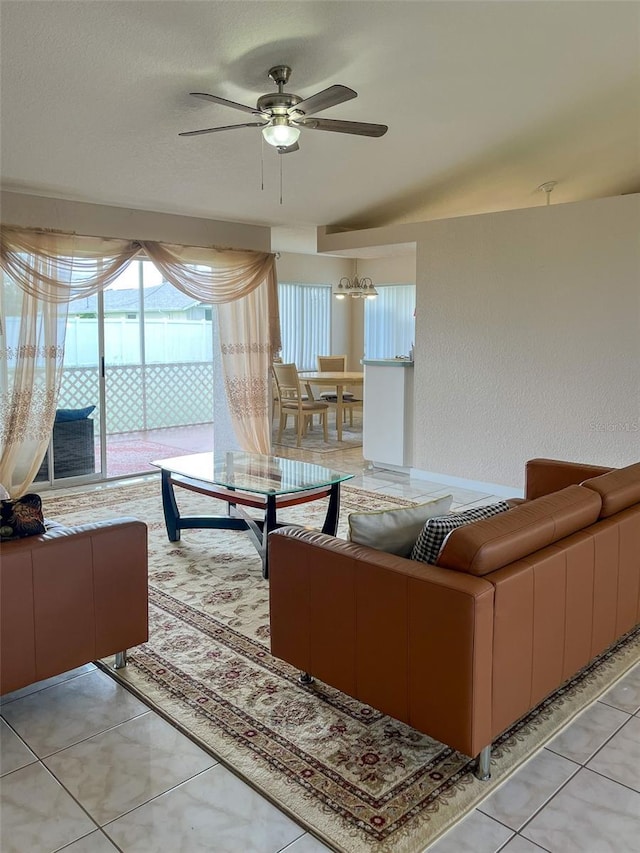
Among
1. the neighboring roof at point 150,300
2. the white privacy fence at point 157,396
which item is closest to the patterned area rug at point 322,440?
the white privacy fence at point 157,396

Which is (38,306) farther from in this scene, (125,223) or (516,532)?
(516,532)

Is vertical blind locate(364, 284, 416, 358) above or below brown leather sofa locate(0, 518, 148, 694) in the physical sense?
above

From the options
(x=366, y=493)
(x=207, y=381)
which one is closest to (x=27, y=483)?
(x=366, y=493)

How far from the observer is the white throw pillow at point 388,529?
2316 mm

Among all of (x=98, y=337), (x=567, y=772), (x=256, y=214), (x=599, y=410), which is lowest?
(x=567, y=772)

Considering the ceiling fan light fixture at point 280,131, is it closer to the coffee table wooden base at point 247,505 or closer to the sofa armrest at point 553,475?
the coffee table wooden base at point 247,505

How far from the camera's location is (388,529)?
233cm

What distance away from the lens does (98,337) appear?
5910mm

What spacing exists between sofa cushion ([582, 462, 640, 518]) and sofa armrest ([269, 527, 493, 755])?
879 millimetres

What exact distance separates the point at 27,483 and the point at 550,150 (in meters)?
4.58

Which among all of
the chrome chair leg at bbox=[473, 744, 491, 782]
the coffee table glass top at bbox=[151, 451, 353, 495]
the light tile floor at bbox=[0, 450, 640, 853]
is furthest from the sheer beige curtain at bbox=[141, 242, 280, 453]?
the chrome chair leg at bbox=[473, 744, 491, 782]

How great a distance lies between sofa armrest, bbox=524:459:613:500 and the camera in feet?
11.7

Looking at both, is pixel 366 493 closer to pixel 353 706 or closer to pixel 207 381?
pixel 353 706

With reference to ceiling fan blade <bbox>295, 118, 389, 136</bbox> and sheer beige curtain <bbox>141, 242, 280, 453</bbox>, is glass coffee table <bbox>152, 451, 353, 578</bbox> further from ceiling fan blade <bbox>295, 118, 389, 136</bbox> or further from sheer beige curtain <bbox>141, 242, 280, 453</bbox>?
sheer beige curtain <bbox>141, 242, 280, 453</bbox>
